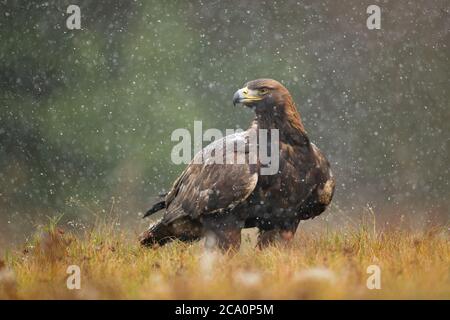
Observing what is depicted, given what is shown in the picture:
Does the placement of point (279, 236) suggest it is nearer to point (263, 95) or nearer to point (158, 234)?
point (158, 234)

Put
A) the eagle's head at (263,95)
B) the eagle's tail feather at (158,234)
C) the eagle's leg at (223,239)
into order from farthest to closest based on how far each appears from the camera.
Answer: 1. the eagle's tail feather at (158,234)
2. the eagle's head at (263,95)
3. the eagle's leg at (223,239)

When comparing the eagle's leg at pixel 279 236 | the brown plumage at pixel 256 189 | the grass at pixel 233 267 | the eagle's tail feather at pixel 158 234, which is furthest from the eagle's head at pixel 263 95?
the eagle's tail feather at pixel 158 234

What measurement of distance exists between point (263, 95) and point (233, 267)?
2.55 metres

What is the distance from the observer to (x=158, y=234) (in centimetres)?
779

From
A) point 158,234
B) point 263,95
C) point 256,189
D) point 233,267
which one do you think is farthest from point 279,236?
point 233,267

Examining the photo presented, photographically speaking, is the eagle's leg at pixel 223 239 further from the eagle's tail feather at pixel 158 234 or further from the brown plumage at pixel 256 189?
the eagle's tail feather at pixel 158 234

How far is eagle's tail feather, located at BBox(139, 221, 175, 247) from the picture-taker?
7691 millimetres

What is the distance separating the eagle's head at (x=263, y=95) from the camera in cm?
755

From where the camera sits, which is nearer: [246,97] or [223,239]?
[223,239]

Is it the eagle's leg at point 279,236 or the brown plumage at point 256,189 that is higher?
the brown plumage at point 256,189
